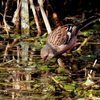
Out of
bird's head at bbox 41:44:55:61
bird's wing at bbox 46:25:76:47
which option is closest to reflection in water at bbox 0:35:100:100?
bird's head at bbox 41:44:55:61

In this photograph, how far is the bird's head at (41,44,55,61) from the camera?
423cm

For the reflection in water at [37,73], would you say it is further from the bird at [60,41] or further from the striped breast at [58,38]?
the striped breast at [58,38]

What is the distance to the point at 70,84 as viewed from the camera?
10.8ft

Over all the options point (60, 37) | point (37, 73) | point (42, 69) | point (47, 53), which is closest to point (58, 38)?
point (60, 37)

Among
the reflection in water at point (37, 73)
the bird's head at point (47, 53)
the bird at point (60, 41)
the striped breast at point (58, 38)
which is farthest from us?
the striped breast at point (58, 38)

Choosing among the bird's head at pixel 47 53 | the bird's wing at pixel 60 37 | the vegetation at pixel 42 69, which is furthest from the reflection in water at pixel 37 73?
the bird's wing at pixel 60 37

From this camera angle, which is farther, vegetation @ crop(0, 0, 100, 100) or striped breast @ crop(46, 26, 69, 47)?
striped breast @ crop(46, 26, 69, 47)

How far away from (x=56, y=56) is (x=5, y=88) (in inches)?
72.3

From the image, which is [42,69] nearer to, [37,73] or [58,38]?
[37,73]

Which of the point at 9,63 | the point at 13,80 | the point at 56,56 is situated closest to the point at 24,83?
the point at 13,80

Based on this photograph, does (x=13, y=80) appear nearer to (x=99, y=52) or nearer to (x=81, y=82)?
(x=81, y=82)

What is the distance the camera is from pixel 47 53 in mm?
4309

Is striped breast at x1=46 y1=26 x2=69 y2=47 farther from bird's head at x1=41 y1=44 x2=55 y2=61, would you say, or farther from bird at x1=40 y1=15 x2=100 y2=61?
bird's head at x1=41 y1=44 x2=55 y2=61

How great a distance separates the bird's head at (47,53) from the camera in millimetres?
4230
